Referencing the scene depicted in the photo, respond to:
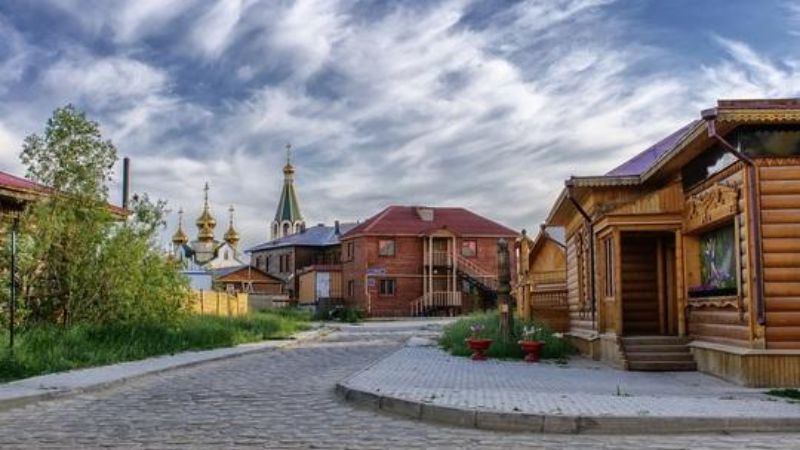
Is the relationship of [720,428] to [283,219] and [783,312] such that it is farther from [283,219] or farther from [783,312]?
[283,219]

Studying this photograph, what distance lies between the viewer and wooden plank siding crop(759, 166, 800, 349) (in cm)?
1249

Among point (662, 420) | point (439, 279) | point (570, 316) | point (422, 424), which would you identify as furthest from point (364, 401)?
point (439, 279)

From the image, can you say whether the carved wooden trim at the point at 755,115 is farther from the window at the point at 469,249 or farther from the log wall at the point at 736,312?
the window at the point at 469,249

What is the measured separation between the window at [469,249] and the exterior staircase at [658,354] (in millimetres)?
44861

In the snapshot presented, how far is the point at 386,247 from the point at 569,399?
163 feet

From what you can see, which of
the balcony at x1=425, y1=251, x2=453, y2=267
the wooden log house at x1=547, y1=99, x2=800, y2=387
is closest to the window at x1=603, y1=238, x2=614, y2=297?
the wooden log house at x1=547, y1=99, x2=800, y2=387

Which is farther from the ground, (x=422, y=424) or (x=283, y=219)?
(x=283, y=219)

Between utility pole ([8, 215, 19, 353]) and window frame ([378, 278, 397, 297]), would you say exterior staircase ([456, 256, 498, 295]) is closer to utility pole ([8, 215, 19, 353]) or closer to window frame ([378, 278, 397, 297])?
window frame ([378, 278, 397, 297])

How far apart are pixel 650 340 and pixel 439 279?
146 ft

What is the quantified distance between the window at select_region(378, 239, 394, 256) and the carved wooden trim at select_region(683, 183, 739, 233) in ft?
147

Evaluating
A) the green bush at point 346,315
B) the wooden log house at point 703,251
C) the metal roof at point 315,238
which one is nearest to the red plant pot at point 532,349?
the wooden log house at point 703,251

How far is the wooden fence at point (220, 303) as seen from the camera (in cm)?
2958

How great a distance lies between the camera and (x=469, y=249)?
61406 mm

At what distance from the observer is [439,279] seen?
2384 inches
